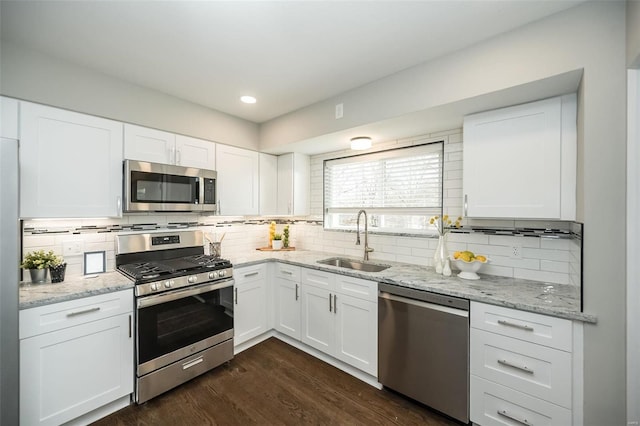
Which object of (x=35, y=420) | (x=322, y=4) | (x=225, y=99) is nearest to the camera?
(x=322, y=4)

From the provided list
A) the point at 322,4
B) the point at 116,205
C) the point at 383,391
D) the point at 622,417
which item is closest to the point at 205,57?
the point at 322,4

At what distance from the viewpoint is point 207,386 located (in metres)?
2.23

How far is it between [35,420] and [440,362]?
2.54m

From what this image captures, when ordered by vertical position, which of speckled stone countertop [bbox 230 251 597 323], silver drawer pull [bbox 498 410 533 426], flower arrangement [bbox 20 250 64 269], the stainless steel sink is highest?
flower arrangement [bbox 20 250 64 269]

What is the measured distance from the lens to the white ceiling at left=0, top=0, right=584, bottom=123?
1469 millimetres

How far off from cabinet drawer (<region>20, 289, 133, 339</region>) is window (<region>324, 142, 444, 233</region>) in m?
2.24

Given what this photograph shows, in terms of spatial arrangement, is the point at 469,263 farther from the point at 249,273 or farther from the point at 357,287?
the point at 249,273

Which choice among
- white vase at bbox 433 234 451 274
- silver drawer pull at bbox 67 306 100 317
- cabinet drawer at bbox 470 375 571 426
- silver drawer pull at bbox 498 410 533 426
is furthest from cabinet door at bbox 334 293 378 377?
silver drawer pull at bbox 67 306 100 317

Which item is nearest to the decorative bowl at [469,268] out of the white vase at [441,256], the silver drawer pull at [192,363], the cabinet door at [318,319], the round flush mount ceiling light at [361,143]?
the white vase at [441,256]

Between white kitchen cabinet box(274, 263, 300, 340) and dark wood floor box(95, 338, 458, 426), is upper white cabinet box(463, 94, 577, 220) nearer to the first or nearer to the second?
dark wood floor box(95, 338, 458, 426)

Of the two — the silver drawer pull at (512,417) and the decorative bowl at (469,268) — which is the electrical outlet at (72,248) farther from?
the silver drawer pull at (512,417)

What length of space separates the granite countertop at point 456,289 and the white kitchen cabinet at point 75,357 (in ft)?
0.20

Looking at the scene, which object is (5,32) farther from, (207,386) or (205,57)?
(207,386)

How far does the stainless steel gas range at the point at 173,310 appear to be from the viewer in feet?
6.62
